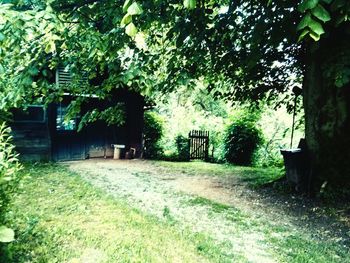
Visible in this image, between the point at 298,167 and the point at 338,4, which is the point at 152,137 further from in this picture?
the point at 338,4

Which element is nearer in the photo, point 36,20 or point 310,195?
point 36,20

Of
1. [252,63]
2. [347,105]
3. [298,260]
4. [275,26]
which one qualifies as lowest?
[298,260]

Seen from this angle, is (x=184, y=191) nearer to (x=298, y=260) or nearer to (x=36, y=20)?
(x=298, y=260)

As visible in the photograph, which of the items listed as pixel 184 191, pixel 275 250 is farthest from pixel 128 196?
pixel 275 250

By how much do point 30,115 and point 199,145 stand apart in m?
8.40

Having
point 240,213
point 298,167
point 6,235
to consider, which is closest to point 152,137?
point 298,167

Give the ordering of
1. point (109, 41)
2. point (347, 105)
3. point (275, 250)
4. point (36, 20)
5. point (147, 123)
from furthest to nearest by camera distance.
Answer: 1. point (147, 123)
2. point (347, 105)
3. point (275, 250)
4. point (109, 41)
5. point (36, 20)

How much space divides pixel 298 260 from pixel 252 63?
345 cm

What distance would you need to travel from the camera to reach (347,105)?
7.23m

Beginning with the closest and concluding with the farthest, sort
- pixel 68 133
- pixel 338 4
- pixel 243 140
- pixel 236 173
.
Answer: pixel 338 4
pixel 236 173
pixel 68 133
pixel 243 140

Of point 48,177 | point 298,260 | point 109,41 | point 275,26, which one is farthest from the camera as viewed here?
point 48,177

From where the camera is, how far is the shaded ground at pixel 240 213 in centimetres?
496

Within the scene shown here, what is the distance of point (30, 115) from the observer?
1328cm

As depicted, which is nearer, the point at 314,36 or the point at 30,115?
the point at 314,36
